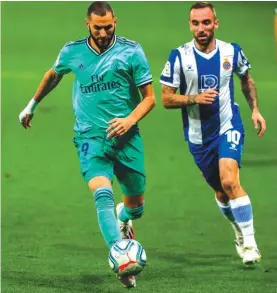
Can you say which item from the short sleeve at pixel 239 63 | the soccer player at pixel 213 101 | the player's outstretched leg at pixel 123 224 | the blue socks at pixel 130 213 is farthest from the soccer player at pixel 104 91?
the player's outstretched leg at pixel 123 224

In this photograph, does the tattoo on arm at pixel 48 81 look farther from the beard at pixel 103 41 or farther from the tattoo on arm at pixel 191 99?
the tattoo on arm at pixel 191 99

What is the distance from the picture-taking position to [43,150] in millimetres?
15203

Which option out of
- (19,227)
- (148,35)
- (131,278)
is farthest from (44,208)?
(148,35)

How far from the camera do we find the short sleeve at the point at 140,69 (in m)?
7.72

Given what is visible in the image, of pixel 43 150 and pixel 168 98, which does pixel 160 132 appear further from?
pixel 168 98

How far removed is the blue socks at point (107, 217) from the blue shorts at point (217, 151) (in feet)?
4.62

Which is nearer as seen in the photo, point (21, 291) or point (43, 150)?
point (21, 291)

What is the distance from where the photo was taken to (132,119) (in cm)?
749

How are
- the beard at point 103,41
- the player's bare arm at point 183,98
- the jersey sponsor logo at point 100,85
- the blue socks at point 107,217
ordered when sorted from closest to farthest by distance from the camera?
the blue socks at point 107,217, the beard at point 103,41, the jersey sponsor logo at point 100,85, the player's bare arm at point 183,98

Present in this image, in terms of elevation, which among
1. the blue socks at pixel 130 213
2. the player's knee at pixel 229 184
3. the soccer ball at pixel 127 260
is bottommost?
the blue socks at pixel 130 213

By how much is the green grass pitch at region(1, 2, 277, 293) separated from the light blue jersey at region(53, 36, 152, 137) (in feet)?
4.19

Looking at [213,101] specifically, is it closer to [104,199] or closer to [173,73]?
[173,73]

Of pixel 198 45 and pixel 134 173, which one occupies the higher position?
pixel 198 45

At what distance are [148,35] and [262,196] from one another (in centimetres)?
1153
